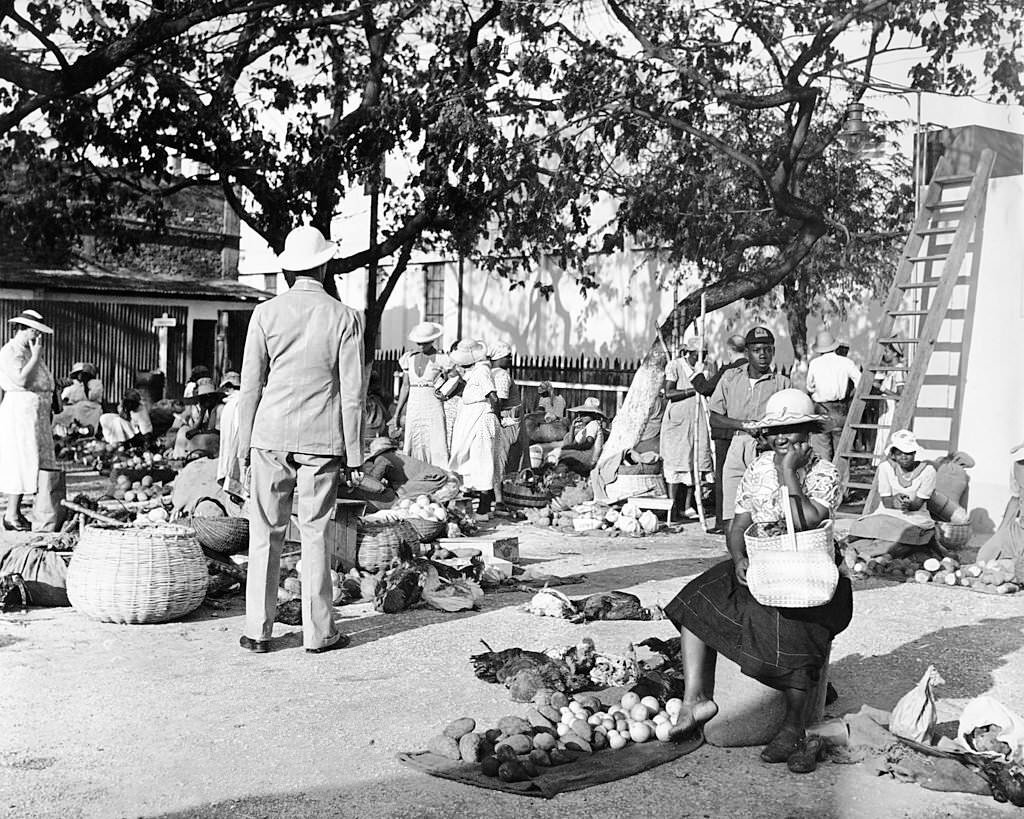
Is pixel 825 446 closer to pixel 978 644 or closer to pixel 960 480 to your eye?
pixel 960 480

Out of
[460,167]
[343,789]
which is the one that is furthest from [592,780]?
[460,167]

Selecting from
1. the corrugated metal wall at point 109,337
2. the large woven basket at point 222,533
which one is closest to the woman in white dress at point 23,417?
the large woven basket at point 222,533

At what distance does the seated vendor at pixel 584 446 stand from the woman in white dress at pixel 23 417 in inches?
264

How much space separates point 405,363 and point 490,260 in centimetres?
648

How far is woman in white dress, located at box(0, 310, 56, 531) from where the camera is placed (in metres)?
10.4

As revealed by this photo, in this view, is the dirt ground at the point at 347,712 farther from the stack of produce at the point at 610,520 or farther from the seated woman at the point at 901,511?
the stack of produce at the point at 610,520

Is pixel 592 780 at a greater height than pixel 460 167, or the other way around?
pixel 460 167

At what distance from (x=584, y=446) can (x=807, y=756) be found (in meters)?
10.9

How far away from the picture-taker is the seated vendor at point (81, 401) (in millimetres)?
18516

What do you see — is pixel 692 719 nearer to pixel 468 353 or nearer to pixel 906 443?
pixel 906 443

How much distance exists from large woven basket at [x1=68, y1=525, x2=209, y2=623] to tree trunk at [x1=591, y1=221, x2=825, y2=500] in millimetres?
6296

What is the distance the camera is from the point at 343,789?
15.1ft

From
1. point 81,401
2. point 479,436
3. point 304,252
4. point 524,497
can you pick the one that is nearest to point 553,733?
point 304,252

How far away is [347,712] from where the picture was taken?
219 inches
